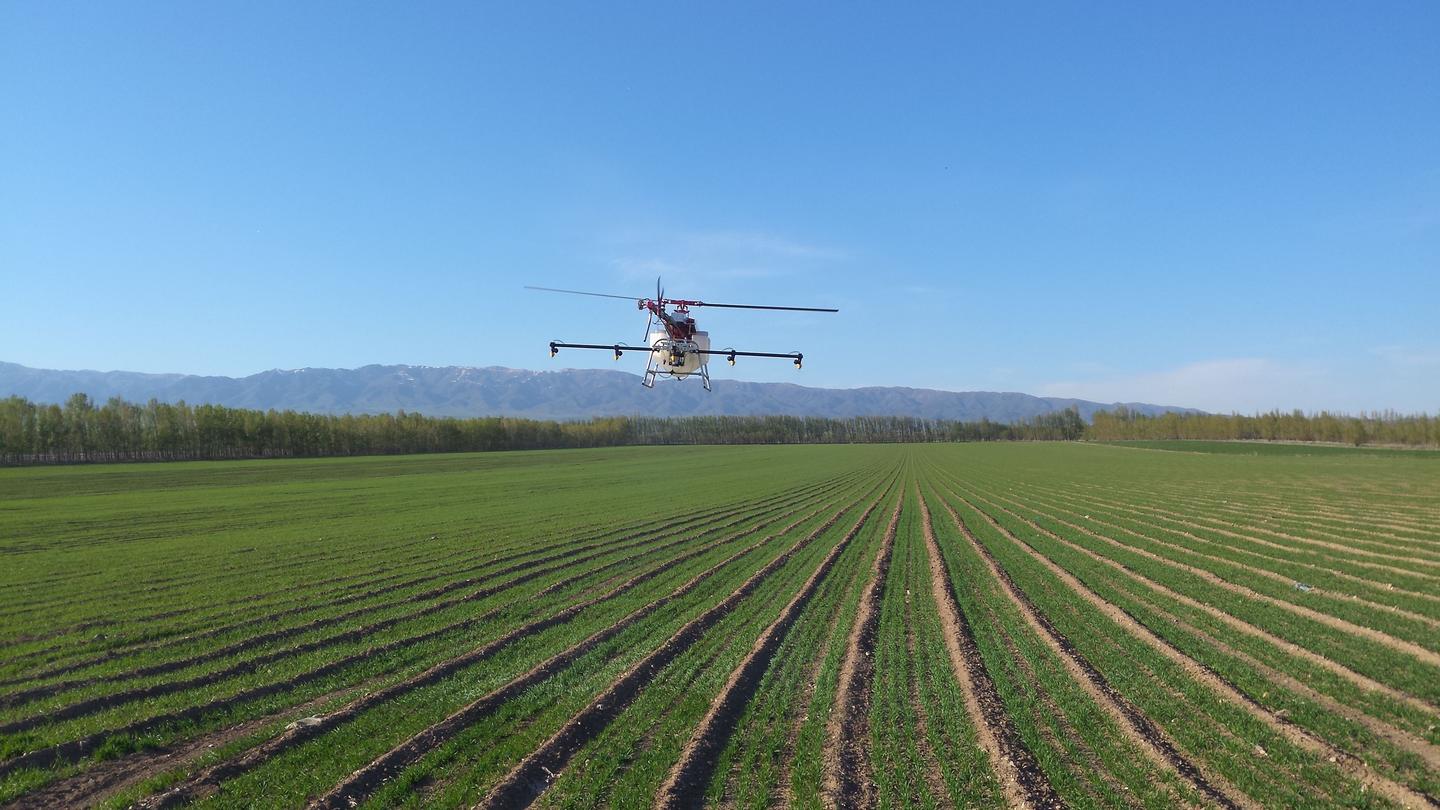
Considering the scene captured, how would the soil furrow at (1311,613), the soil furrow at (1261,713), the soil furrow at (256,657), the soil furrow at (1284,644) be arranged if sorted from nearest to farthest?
the soil furrow at (1261,713) < the soil furrow at (1284,644) < the soil furrow at (256,657) < the soil furrow at (1311,613)

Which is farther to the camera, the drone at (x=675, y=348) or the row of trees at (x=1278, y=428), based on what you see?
the row of trees at (x=1278, y=428)

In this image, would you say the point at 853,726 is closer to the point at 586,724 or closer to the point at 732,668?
the point at 732,668

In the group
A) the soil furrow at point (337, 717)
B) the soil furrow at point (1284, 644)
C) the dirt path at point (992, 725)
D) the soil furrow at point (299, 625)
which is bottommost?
the soil furrow at point (299, 625)

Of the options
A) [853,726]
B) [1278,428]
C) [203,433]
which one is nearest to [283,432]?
[203,433]

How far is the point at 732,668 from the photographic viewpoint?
1066 cm

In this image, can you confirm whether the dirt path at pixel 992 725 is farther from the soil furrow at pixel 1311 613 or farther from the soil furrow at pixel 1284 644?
the soil furrow at pixel 1311 613

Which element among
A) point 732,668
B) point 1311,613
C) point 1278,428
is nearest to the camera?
point 732,668

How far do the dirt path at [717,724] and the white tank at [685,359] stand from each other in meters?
12.7

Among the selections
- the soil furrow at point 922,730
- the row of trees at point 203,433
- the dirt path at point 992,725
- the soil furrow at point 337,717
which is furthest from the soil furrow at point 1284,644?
the row of trees at point 203,433

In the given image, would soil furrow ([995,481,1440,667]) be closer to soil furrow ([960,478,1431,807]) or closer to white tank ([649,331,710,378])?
soil furrow ([960,478,1431,807])

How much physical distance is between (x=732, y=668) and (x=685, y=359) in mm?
16089

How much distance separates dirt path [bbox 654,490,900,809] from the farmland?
0.14ft

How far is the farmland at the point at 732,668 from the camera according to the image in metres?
7.24

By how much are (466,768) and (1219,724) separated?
8248mm
